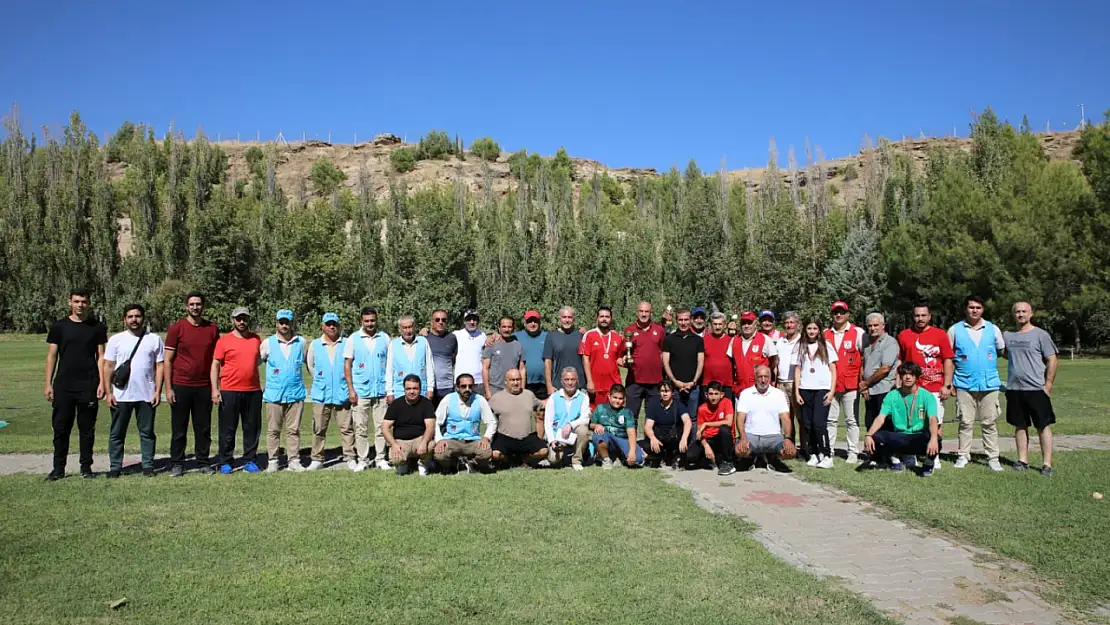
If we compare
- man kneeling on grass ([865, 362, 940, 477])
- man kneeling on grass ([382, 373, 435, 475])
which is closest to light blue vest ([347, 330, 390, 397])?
man kneeling on grass ([382, 373, 435, 475])

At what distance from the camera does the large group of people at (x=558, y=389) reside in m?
8.50

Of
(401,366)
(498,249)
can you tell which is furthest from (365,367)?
(498,249)

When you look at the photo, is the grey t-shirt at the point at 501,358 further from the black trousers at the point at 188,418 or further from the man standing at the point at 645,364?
the black trousers at the point at 188,418

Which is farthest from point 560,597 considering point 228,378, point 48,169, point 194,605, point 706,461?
point 48,169

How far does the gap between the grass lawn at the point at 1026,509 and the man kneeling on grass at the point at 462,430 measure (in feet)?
11.6

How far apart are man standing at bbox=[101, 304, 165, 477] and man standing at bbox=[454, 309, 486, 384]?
3.32 metres

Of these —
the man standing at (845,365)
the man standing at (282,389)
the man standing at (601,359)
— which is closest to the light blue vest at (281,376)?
the man standing at (282,389)

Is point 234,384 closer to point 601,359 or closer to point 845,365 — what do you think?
point 601,359

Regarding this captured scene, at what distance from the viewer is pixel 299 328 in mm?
39719

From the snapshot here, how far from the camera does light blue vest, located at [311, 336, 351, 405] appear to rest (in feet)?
29.7

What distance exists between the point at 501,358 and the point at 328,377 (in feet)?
6.65

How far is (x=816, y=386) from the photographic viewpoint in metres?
9.09

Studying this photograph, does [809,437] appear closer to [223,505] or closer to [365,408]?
[365,408]

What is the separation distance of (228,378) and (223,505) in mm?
2002
